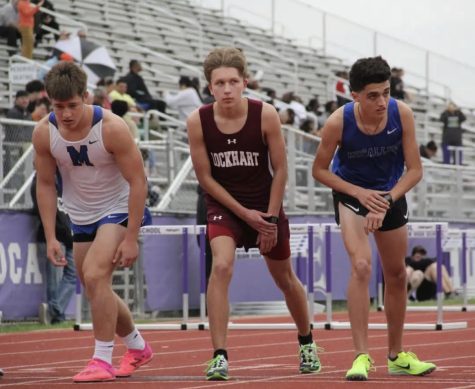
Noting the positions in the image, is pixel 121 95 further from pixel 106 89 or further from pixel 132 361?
pixel 132 361

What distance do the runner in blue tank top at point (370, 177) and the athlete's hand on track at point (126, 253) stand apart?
1262mm

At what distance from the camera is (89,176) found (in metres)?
9.37

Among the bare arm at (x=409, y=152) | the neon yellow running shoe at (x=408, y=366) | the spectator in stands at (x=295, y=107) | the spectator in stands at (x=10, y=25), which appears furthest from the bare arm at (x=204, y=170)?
the spectator in stands at (x=295, y=107)

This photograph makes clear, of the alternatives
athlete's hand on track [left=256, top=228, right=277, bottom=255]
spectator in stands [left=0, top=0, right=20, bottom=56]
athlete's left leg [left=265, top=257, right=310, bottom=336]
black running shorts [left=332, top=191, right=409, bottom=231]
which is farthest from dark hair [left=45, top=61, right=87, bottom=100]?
spectator in stands [left=0, top=0, right=20, bottom=56]

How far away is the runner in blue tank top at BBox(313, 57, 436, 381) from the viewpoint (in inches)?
364

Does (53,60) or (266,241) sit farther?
(53,60)

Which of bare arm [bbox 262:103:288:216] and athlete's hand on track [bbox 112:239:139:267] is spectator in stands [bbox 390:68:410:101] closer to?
bare arm [bbox 262:103:288:216]

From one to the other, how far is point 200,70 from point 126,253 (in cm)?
2389

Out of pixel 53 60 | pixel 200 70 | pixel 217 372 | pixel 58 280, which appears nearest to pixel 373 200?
pixel 217 372

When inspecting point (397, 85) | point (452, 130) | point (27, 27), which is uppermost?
point (27, 27)

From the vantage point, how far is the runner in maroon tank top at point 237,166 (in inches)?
370

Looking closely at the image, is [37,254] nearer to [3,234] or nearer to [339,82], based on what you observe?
[3,234]

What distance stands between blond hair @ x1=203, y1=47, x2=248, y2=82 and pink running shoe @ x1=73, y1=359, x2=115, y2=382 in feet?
6.30

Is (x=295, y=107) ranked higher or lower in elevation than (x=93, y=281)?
higher
